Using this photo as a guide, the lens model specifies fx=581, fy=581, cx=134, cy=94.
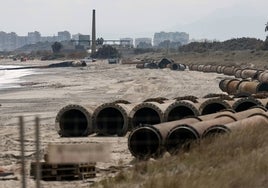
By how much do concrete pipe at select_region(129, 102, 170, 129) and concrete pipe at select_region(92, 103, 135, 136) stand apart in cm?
35

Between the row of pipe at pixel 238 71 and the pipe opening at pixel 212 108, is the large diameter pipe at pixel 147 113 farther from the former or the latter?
the row of pipe at pixel 238 71

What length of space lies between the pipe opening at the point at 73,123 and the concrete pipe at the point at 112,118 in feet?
1.88

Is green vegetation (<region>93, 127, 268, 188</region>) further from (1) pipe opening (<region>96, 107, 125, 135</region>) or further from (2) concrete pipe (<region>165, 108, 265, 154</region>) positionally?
(1) pipe opening (<region>96, 107, 125, 135</region>)

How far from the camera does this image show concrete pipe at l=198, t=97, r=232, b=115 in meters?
24.3

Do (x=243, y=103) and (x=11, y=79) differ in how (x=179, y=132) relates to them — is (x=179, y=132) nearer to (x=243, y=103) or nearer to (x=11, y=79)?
(x=243, y=103)

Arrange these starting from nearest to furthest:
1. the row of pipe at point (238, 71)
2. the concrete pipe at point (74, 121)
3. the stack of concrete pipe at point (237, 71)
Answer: the concrete pipe at point (74, 121) < the row of pipe at point (238, 71) < the stack of concrete pipe at point (237, 71)

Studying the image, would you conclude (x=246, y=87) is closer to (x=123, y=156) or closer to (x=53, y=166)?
(x=123, y=156)

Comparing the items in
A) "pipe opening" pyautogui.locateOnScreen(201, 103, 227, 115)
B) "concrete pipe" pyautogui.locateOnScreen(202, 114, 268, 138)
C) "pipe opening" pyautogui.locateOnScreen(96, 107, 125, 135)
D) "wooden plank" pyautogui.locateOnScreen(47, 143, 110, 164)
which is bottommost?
"pipe opening" pyautogui.locateOnScreen(96, 107, 125, 135)

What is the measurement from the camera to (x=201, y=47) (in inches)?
6900

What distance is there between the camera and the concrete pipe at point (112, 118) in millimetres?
24109

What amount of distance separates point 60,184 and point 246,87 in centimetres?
2703

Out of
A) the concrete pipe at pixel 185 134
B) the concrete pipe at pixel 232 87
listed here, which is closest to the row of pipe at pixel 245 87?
the concrete pipe at pixel 232 87

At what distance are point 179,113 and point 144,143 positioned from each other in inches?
280

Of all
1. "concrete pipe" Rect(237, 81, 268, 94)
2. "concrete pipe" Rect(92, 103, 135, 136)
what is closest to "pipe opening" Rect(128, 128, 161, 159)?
"concrete pipe" Rect(92, 103, 135, 136)
